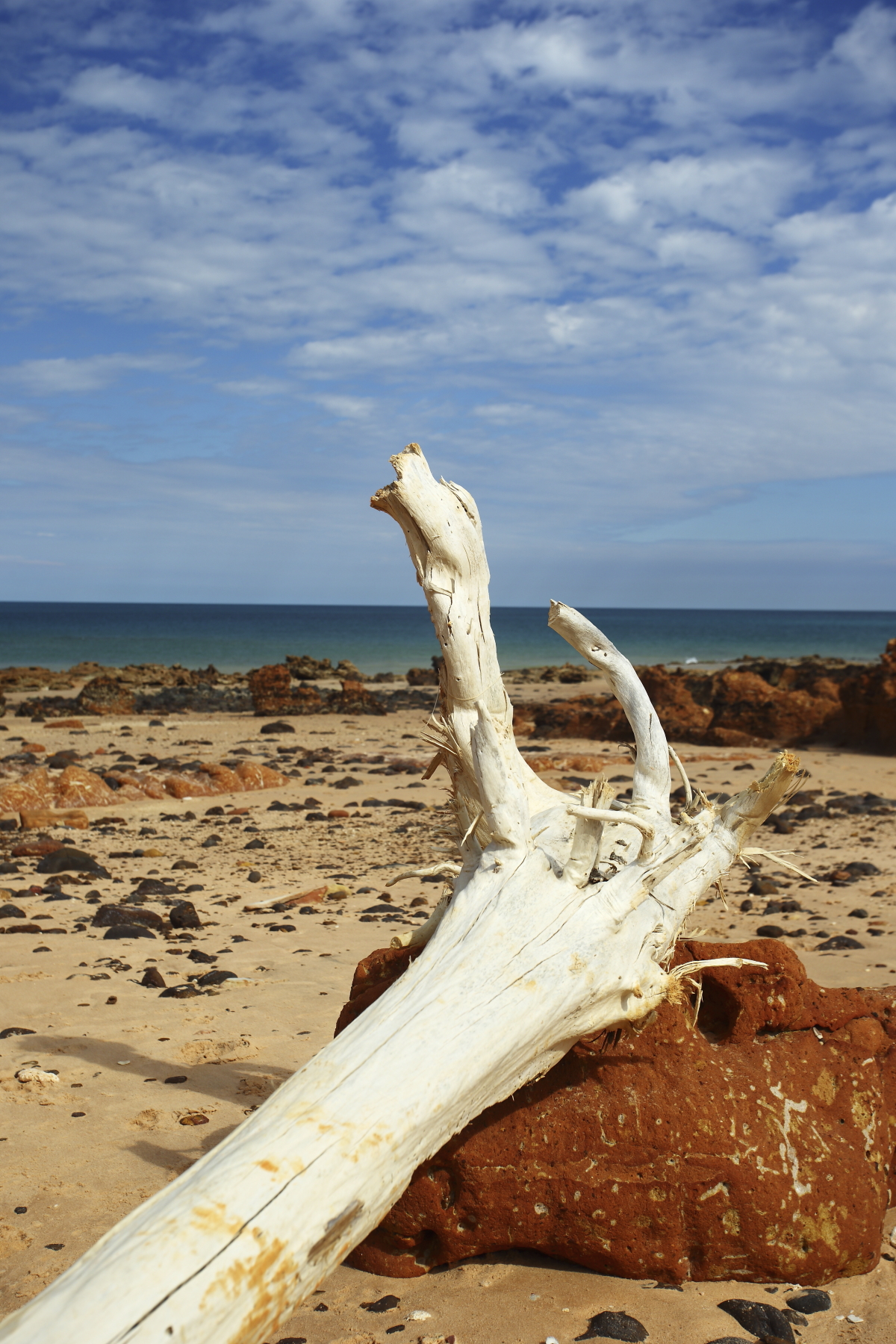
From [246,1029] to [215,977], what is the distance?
2.57 ft

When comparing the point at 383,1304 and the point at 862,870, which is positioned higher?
the point at 862,870

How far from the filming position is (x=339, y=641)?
75250 millimetres

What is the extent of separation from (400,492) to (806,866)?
6.63m

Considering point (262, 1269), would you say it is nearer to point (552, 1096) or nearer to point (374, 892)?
point (552, 1096)

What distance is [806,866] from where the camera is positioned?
8695 mm

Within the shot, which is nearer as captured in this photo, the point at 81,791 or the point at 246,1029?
the point at 246,1029

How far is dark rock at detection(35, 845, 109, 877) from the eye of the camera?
8.20m

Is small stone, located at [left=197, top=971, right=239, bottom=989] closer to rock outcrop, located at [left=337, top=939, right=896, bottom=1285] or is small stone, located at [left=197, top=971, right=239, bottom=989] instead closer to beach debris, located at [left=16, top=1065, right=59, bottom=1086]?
beach debris, located at [left=16, top=1065, right=59, bottom=1086]

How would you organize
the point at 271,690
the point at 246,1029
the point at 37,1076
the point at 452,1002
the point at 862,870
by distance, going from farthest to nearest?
the point at 271,690
the point at 862,870
the point at 246,1029
the point at 37,1076
the point at 452,1002

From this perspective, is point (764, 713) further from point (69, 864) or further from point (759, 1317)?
point (759, 1317)

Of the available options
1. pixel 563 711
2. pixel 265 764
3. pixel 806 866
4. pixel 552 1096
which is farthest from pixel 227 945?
pixel 563 711

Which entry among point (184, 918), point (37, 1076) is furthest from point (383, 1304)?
point (184, 918)

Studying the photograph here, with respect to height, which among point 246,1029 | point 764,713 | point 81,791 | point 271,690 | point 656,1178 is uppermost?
point 764,713

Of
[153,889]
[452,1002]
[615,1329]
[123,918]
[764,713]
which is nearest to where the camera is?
[615,1329]
